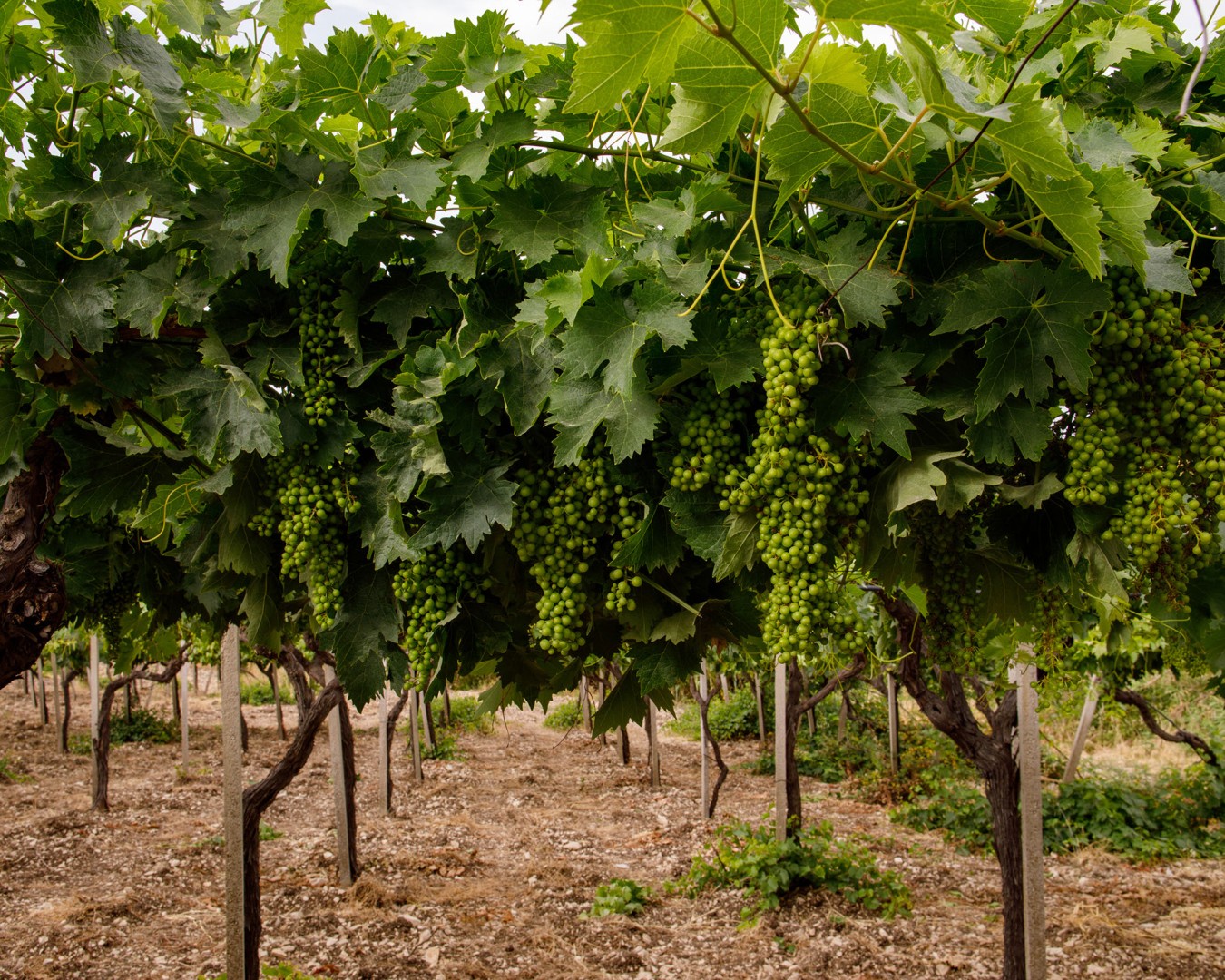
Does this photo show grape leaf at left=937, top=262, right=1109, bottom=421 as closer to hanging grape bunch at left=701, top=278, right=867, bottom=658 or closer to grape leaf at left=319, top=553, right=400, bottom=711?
hanging grape bunch at left=701, top=278, right=867, bottom=658

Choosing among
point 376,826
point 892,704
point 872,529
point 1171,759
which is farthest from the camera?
point 1171,759

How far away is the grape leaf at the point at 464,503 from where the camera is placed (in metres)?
1.57

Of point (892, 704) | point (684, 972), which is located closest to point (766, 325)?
point (684, 972)

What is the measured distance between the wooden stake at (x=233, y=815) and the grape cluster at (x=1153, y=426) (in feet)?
14.5

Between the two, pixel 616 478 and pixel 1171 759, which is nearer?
pixel 616 478

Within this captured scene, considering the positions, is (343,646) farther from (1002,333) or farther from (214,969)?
(214,969)

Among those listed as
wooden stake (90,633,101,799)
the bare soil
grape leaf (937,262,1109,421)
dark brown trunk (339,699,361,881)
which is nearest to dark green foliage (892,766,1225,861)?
the bare soil

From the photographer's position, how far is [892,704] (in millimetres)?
10664

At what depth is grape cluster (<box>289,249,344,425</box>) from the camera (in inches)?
66.6

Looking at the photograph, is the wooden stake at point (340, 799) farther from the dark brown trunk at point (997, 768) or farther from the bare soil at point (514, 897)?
the dark brown trunk at point (997, 768)

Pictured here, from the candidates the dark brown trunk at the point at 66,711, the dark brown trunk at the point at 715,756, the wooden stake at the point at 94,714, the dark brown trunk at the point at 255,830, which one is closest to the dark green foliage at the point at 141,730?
the dark brown trunk at the point at 66,711

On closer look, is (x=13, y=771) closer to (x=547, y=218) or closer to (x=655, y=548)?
(x=655, y=548)

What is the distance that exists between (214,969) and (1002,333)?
6839 millimetres

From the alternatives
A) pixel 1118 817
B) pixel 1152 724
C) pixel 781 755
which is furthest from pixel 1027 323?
pixel 1118 817
